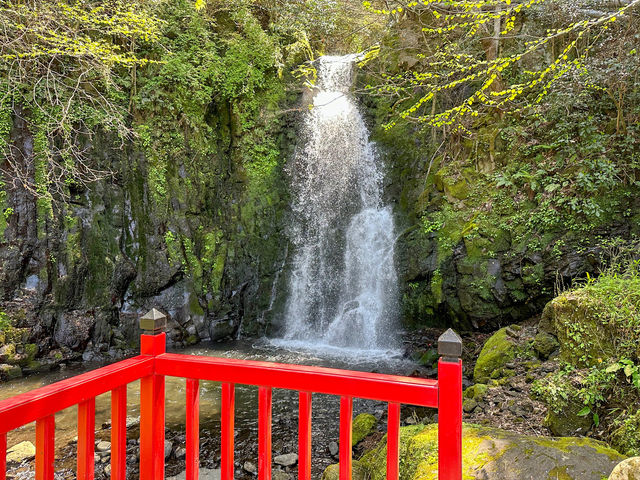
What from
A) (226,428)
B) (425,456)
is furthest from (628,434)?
(226,428)

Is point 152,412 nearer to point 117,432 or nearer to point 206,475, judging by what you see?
point 117,432

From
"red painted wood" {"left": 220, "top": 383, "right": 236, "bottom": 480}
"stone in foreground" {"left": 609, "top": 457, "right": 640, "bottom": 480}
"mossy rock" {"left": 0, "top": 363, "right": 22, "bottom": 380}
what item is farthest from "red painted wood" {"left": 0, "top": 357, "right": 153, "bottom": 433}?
"mossy rock" {"left": 0, "top": 363, "right": 22, "bottom": 380}

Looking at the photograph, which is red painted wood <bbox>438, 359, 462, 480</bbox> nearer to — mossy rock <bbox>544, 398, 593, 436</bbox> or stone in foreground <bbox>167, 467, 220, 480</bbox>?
mossy rock <bbox>544, 398, 593, 436</bbox>

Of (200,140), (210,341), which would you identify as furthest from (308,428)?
(200,140)

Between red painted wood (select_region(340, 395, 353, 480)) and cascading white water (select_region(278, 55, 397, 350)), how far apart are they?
6.97m

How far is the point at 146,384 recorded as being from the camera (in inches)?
85.0

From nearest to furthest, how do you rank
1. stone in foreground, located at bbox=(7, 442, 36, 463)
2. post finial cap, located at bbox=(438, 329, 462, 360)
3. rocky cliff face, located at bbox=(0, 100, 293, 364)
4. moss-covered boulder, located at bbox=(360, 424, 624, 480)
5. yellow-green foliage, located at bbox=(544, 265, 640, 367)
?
post finial cap, located at bbox=(438, 329, 462, 360), moss-covered boulder, located at bbox=(360, 424, 624, 480), yellow-green foliage, located at bbox=(544, 265, 640, 367), stone in foreground, located at bbox=(7, 442, 36, 463), rocky cliff face, located at bbox=(0, 100, 293, 364)

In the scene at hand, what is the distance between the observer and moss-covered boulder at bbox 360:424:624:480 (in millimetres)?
2471

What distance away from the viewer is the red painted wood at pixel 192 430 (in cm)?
211

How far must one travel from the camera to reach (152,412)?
7.00 ft

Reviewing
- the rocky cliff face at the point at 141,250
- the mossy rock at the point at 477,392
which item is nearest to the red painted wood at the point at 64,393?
the mossy rock at the point at 477,392

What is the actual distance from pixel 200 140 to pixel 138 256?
3.68 m

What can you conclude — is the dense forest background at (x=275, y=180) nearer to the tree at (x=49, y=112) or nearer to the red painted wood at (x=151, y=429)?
the tree at (x=49, y=112)

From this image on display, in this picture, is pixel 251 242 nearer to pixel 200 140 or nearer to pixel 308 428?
pixel 200 140
